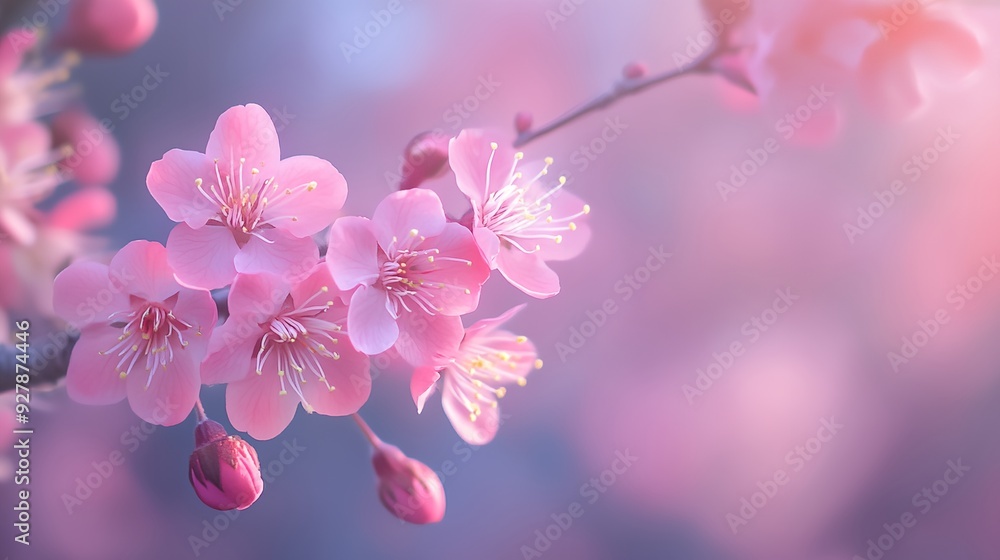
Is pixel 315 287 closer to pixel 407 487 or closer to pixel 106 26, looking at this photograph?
pixel 407 487

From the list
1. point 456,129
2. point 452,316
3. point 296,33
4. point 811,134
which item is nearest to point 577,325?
point 452,316

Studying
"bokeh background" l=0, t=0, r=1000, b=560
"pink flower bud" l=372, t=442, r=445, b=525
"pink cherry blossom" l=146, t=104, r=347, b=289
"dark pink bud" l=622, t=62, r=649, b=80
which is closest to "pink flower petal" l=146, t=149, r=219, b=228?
"pink cherry blossom" l=146, t=104, r=347, b=289

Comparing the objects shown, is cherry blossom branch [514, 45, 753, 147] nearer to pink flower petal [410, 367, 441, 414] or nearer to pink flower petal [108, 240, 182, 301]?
pink flower petal [410, 367, 441, 414]

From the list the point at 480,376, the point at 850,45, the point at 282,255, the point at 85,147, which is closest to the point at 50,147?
the point at 85,147

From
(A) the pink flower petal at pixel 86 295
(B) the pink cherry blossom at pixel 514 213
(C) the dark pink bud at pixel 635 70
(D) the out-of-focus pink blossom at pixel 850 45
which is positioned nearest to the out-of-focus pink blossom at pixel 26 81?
(A) the pink flower petal at pixel 86 295

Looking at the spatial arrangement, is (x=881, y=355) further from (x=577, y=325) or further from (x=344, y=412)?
(x=344, y=412)

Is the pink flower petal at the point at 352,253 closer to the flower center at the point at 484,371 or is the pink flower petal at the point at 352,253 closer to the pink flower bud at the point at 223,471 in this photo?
the flower center at the point at 484,371
